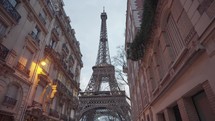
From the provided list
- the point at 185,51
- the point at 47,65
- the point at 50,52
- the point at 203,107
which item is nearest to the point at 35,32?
the point at 50,52

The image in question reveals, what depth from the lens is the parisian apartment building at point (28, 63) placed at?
33.1 feet

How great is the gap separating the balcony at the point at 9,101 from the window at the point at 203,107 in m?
11.6

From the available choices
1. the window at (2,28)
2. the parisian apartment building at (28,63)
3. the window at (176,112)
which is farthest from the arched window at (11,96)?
the window at (176,112)

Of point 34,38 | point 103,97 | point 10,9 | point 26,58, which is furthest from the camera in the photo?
point 103,97

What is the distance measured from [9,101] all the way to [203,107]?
1199 centimetres

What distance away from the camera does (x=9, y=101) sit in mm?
10336

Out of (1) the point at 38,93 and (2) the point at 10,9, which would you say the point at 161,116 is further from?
(2) the point at 10,9

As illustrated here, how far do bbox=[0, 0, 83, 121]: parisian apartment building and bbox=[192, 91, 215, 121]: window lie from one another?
36.0 ft

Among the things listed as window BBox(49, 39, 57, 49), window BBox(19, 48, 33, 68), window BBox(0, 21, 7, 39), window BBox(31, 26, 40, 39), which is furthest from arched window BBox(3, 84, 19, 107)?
window BBox(49, 39, 57, 49)

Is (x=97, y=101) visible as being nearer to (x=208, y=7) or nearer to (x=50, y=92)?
(x=50, y=92)

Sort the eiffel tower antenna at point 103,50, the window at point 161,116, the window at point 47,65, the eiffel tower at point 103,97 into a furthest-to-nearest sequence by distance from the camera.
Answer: the eiffel tower antenna at point 103,50 → the eiffel tower at point 103,97 → the window at point 47,65 → the window at point 161,116

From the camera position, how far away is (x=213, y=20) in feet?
11.7

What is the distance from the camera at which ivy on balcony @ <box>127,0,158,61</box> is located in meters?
8.26

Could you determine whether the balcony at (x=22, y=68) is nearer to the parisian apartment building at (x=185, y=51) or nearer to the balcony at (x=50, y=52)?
the balcony at (x=50, y=52)
